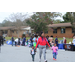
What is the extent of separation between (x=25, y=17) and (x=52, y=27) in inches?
317

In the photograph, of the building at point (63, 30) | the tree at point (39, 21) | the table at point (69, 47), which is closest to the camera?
the table at point (69, 47)

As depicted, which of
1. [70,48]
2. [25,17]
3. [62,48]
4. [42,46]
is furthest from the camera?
[25,17]

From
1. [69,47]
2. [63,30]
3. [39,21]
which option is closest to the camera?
[69,47]

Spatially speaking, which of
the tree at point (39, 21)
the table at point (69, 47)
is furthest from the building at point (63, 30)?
the table at point (69, 47)

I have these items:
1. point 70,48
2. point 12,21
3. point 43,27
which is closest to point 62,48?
point 70,48

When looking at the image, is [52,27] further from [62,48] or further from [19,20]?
[62,48]

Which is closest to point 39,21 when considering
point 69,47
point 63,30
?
point 63,30

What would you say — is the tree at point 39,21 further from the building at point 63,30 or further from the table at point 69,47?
the table at point 69,47

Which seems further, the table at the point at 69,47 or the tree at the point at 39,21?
the tree at the point at 39,21

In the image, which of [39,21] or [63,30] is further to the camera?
[63,30]

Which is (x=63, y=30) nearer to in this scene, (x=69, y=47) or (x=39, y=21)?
(x=39, y=21)

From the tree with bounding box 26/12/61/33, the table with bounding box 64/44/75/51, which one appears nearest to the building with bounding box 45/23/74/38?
the tree with bounding box 26/12/61/33

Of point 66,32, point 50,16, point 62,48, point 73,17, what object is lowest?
point 62,48

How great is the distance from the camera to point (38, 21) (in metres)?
27.8
